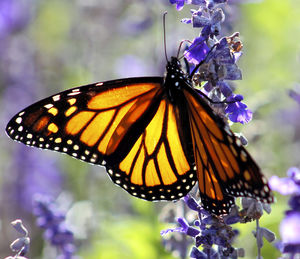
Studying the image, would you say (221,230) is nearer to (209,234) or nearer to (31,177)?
(209,234)

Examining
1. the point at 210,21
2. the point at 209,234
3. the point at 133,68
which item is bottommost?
the point at 209,234

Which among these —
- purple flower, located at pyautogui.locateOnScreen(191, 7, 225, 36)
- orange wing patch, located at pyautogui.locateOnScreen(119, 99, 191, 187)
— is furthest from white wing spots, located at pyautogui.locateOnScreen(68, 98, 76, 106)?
purple flower, located at pyautogui.locateOnScreen(191, 7, 225, 36)

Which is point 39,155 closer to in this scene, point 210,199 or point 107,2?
point 107,2

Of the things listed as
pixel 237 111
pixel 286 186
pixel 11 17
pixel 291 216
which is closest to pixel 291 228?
pixel 291 216

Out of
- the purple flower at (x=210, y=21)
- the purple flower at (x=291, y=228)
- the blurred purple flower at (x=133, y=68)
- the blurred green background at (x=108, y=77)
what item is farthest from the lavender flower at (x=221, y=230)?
the blurred purple flower at (x=133, y=68)

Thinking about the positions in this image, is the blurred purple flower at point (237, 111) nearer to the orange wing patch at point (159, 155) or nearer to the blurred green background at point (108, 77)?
the orange wing patch at point (159, 155)
